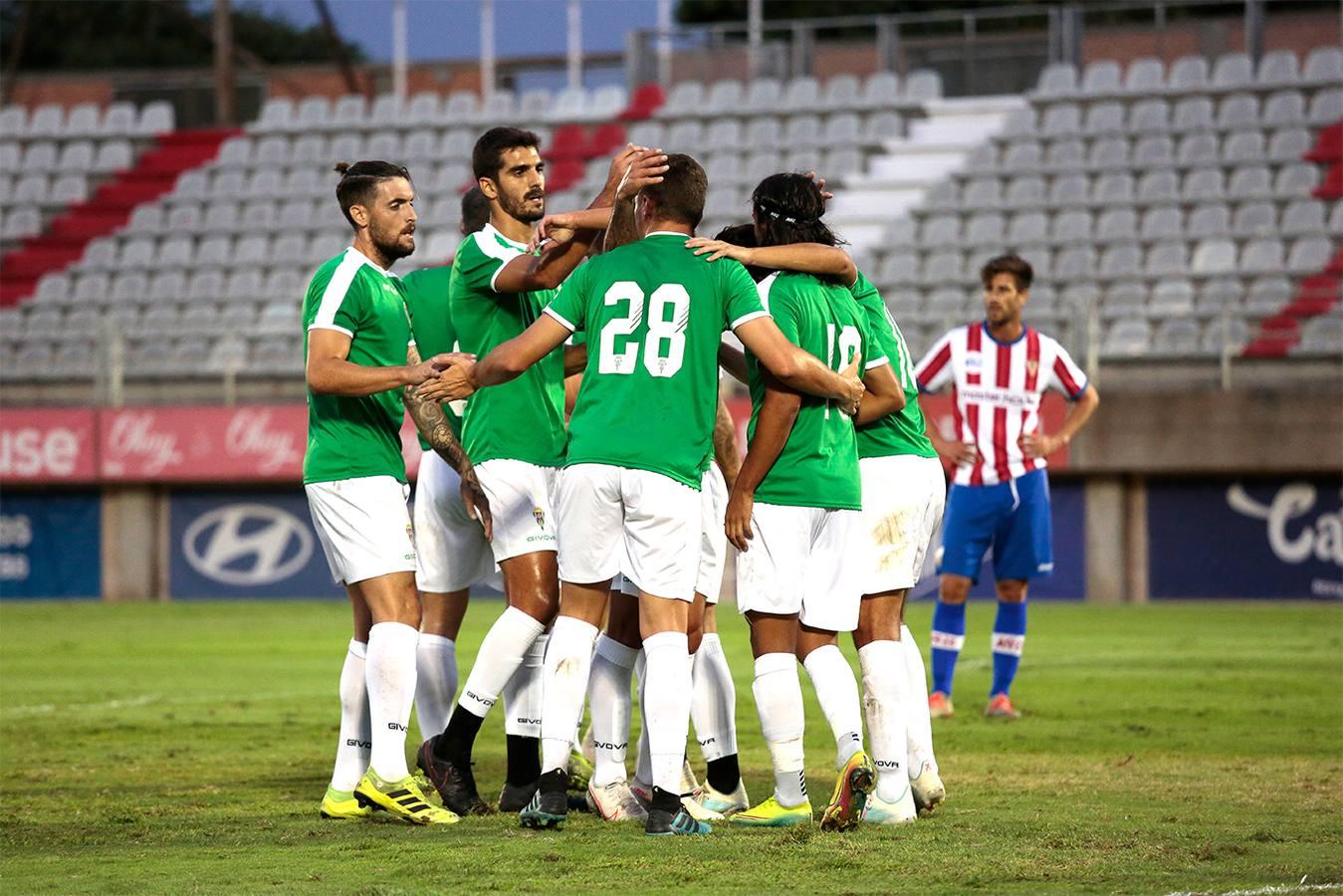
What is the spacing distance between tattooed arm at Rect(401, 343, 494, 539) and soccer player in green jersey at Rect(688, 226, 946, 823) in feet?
3.99

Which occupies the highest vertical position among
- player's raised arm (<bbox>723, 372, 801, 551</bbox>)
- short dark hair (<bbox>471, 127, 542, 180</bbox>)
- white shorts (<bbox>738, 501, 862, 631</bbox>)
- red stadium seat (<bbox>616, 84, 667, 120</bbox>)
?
red stadium seat (<bbox>616, 84, 667, 120</bbox>)

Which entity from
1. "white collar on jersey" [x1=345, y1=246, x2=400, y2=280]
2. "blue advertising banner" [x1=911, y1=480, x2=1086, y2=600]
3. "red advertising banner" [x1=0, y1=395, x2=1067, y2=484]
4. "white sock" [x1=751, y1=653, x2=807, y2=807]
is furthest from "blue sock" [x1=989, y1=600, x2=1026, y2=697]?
"red advertising banner" [x1=0, y1=395, x2=1067, y2=484]

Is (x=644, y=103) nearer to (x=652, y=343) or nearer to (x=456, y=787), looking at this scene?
(x=456, y=787)

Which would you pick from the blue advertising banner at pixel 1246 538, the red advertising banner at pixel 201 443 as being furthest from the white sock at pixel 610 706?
the red advertising banner at pixel 201 443

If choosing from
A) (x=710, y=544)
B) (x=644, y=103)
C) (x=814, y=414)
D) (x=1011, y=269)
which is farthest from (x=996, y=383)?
(x=644, y=103)

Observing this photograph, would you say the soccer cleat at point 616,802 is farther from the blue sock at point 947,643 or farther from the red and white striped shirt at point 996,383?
the red and white striped shirt at point 996,383

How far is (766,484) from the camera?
620 cm

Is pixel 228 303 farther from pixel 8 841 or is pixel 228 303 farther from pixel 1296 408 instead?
pixel 8 841

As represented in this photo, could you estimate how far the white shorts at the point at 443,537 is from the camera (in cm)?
691

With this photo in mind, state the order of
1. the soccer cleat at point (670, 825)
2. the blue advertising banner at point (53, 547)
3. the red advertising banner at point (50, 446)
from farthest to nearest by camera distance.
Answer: the blue advertising banner at point (53, 547) < the red advertising banner at point (50, 446) < the soccer cleat at point (670, 825)

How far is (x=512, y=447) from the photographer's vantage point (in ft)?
21.6

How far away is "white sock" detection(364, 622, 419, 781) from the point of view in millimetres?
6324

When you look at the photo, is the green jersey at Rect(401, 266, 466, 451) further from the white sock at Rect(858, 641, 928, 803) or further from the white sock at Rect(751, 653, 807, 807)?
the white sock at Rect(858, 641, 928, 803)

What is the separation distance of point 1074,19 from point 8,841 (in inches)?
925
